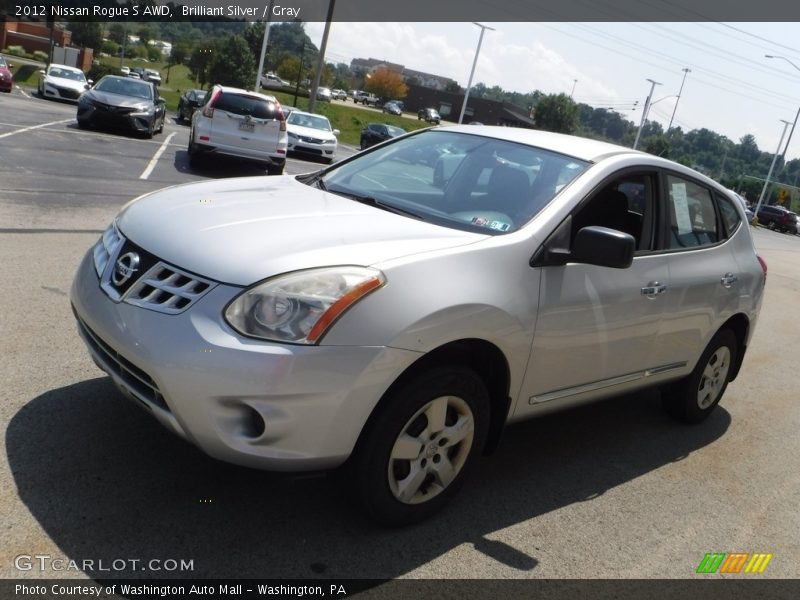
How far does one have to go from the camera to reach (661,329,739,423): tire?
5.14 m

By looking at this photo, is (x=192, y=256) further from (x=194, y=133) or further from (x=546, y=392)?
(x=194, y=133)

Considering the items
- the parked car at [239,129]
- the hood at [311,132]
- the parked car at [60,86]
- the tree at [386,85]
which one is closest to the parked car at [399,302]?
the parked car at [239,129]

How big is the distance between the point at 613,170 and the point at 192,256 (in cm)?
219

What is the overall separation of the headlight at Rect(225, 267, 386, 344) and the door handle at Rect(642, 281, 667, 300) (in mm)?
1843

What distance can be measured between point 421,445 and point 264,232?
1058 mm

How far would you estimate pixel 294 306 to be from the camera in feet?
9.39

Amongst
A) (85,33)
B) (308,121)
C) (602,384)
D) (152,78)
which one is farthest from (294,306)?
(85,33)

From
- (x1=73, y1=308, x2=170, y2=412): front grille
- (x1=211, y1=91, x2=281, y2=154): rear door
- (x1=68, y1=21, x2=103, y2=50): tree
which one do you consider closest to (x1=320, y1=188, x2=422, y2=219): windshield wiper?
(x1=73, y1=308, x2=170, y2=412): front grille

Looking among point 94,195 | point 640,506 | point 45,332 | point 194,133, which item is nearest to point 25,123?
point 194,133

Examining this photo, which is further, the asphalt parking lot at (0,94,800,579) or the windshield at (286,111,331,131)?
the windshield at (286,111,331,131)

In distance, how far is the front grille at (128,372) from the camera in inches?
115

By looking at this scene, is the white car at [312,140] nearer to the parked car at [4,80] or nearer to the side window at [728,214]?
the parked car at [4,80]

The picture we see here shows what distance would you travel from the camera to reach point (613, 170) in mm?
4082

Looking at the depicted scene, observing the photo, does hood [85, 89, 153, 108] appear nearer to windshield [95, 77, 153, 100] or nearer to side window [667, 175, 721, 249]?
windshield [95, 77, 153, 100]
